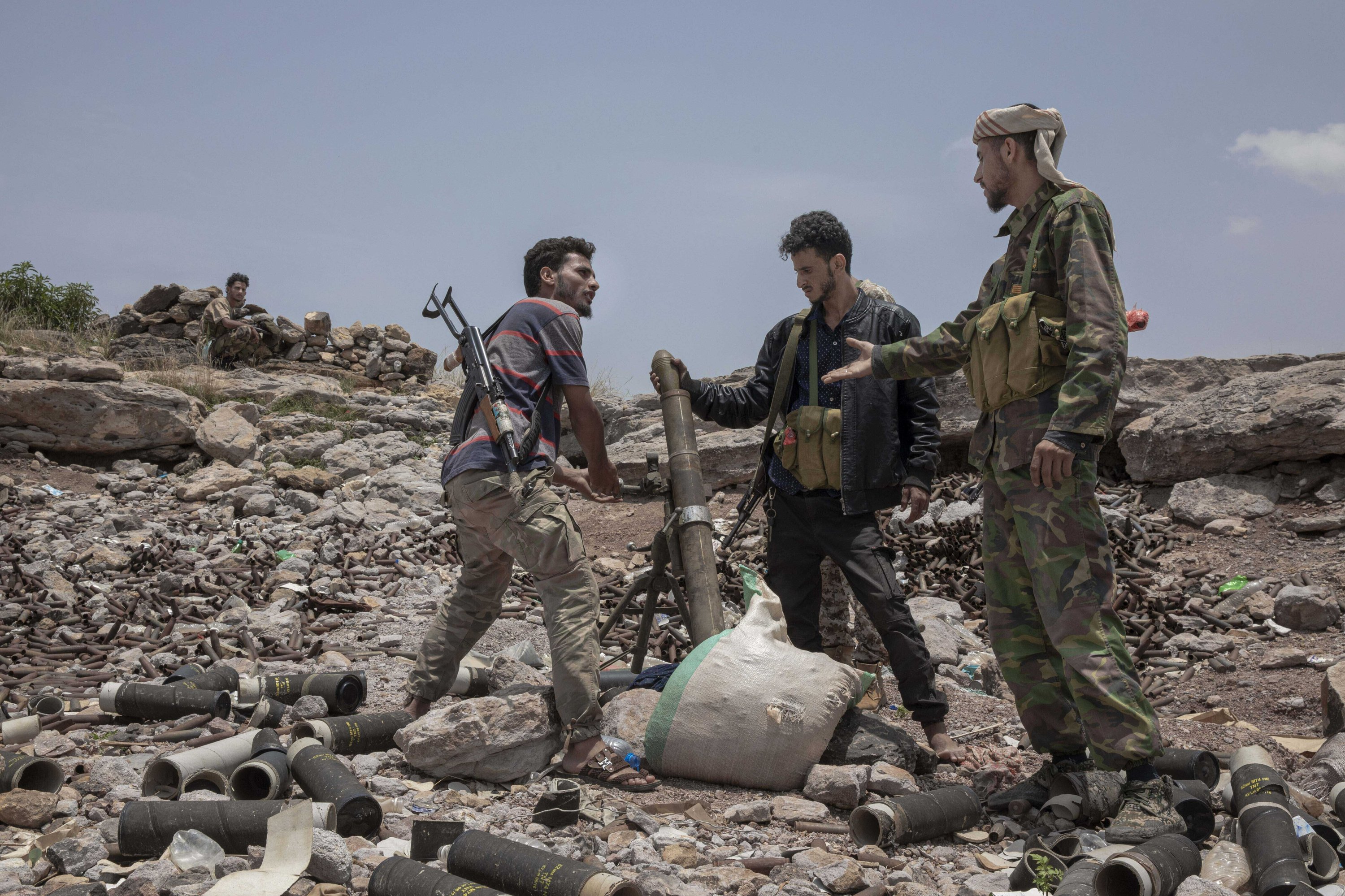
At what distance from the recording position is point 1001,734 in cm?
475

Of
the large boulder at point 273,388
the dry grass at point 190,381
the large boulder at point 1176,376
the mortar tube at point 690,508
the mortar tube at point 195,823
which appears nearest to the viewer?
the mortar tube at point 195,823

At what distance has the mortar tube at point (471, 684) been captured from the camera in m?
4.93

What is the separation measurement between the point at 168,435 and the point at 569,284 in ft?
34.7

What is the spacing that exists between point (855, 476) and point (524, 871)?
2.33m

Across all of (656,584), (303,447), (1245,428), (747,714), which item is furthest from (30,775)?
(303,447)

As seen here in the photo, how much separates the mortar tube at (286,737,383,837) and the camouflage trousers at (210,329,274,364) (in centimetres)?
1702

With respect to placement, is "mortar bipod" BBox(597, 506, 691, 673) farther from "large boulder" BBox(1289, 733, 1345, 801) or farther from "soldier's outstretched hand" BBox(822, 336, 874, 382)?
"large boulder" BBox(1289, 733, 1345, 801)

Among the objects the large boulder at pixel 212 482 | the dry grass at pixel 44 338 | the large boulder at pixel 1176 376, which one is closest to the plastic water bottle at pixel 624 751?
the large boulder at pixel 1176 376

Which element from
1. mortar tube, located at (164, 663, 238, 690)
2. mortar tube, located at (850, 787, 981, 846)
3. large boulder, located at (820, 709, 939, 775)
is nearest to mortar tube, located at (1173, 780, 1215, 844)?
mortar tube, located at (850, 787, 981, 846)

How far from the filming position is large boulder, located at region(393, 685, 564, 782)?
3.83 m

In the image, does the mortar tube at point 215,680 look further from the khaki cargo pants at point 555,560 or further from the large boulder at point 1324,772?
the large boulder at point 1324,772

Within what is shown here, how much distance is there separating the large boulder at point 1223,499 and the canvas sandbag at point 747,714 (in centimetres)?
633

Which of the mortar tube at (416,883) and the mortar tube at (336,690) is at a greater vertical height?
the mortar tube at (416,883)

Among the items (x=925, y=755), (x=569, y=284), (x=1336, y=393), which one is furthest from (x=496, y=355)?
(x=1336, y=393)
